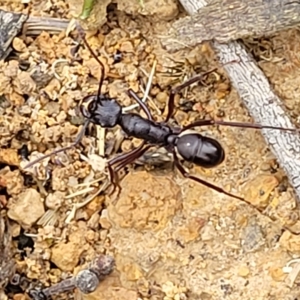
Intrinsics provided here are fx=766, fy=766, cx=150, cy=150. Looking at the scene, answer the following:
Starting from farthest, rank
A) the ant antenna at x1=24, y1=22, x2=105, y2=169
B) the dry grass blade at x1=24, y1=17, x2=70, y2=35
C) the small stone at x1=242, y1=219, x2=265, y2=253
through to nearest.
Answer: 1. the dry grass blade at x1=24, y1=17, x2=70, y2=35
2. the ant antenna at x1=24, y1=22, x2=105, y2=169
3. the small stone at x1=242, y1=219, x2=265, y2=253

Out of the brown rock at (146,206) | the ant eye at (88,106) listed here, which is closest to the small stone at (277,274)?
the brown rock at (146,206)

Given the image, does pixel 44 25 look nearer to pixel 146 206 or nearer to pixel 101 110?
pixel 101 110

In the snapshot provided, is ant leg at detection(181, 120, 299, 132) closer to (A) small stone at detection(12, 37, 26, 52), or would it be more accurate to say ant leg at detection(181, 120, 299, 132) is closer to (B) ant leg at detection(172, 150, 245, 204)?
(B) ant leg at detection(172, 150, 245, 204)

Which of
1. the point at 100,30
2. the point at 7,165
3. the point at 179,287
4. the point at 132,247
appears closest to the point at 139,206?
the point at 132,247

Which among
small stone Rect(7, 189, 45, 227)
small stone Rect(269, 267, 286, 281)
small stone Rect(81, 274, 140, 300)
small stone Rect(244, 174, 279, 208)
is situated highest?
small stone Rect(244, 174, 279, 208)

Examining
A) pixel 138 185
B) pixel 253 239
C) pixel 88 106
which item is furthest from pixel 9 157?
pixel 253 239

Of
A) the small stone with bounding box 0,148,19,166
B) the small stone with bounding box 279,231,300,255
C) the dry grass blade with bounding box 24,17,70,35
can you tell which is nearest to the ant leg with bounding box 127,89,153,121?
the dry grass blade with bounding box 24,17,70,35

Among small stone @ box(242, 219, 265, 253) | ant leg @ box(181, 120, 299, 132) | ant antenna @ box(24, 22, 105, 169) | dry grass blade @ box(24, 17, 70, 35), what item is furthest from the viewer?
dry grass blade @ box(24, 17, 70, 35)

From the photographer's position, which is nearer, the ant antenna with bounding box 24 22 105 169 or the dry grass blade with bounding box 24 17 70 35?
the ant antenna with bounding box 24 22 105 169
